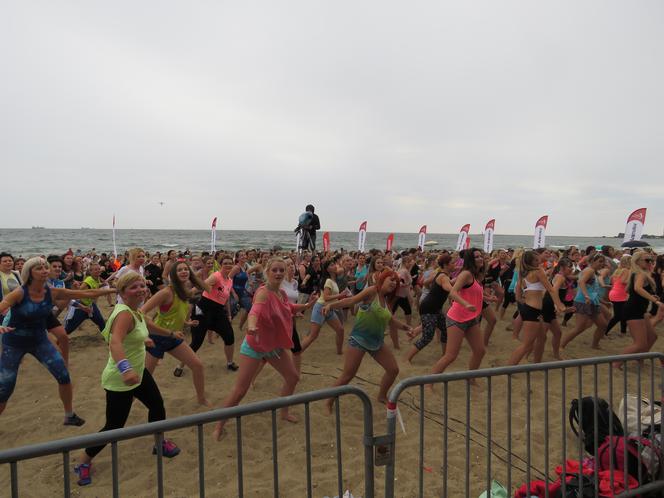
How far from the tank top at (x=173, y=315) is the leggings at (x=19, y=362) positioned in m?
1.02

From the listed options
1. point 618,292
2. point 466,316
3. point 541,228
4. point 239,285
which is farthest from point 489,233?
point 466,316

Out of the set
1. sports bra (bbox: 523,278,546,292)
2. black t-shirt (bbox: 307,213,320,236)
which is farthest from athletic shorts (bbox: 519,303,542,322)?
black t-shirt (bbox: 307,213,320,236)

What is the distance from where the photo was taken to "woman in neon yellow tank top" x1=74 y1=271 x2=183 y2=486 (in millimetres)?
3193

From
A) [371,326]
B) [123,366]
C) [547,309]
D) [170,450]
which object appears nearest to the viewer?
[123,366]

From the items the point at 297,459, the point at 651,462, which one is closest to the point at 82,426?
the point at 297,459

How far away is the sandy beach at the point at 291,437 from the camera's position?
338 centimetres

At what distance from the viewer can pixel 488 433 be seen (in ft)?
8.09

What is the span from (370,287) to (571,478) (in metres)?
2.40

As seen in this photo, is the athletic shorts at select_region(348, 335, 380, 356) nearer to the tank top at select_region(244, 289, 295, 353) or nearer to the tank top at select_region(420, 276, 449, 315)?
the tank top at select_region(244, 289, 295, 353)

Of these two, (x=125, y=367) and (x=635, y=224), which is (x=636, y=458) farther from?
(x=635, y=224)

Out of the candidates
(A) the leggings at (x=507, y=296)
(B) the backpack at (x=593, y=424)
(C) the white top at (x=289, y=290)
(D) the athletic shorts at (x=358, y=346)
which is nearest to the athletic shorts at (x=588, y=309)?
(A) the leggings at (x=507, y=296)

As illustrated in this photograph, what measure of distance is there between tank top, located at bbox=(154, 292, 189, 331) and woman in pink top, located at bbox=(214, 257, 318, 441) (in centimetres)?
107

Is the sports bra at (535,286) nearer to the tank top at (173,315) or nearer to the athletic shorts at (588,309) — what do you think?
the athletic shorts at (588,309)

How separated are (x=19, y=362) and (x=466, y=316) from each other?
5026 mm
